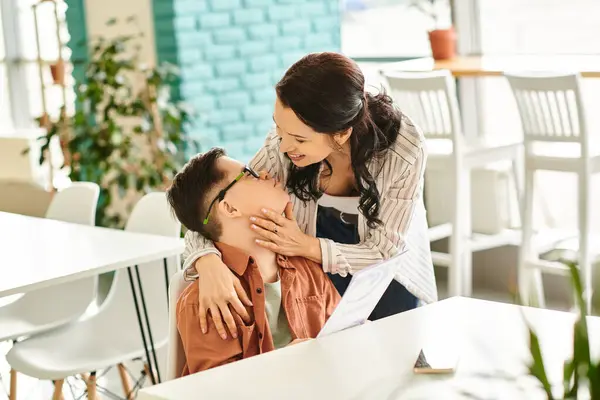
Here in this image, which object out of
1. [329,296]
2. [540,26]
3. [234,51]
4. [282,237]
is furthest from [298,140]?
[234,51]

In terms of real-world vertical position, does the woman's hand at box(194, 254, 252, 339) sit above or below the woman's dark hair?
below

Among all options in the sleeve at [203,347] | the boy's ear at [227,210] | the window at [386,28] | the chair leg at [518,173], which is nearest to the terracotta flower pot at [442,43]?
the window at [386,28]

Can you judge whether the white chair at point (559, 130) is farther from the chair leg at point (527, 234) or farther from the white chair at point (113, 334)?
the white chair at point (113, 334)

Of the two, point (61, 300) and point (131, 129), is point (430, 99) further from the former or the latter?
point (61, 300)

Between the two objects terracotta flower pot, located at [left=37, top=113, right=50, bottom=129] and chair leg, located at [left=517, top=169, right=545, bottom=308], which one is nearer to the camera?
chair leg, located at [left=517, top=169, right=545, bottom=308]

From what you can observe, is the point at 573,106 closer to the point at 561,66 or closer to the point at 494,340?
the point at 561,66

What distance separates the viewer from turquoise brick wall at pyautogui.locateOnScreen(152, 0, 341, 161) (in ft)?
16.0

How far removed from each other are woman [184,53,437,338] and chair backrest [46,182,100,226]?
4.33ft

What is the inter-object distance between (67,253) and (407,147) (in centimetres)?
110

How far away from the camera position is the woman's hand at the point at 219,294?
194 centimetres

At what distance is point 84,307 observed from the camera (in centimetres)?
332

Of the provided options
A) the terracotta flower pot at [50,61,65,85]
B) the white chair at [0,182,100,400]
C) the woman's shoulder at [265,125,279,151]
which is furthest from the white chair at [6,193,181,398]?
the terracotta flower pot at [50,61,65,85]

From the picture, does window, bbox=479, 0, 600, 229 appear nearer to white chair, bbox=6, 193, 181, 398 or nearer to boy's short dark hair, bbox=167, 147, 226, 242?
white chair, bbox=6, 193, 181, 398

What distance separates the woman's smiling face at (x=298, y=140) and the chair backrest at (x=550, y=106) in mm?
1798
